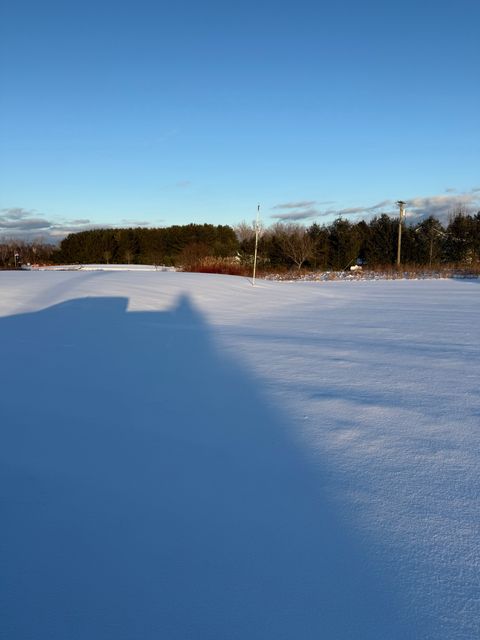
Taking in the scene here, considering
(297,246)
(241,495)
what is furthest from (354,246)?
(241,495)

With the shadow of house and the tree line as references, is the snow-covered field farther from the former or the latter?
the tree line

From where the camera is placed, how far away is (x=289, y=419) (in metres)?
2.46

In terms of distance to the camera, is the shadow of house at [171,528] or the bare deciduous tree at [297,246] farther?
the bare deciduous tree at [297,246]

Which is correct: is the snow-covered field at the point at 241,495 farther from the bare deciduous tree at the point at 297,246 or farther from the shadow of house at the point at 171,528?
the bare deciduous tree at the point at 297,246

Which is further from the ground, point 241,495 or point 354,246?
point 354,246

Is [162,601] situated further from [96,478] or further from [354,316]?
[354,316]

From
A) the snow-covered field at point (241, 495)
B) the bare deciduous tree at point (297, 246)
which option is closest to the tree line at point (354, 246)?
the bare deciduous tree at point (297, 246)

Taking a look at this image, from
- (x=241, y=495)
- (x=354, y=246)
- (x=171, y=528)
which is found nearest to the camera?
(x=171, y=528)

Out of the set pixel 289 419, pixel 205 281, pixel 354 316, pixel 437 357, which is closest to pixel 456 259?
pixel 205 281

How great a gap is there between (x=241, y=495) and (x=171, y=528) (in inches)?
12.3

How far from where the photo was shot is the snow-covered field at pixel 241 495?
115 cm

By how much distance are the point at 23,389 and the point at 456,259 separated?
24.5 metres

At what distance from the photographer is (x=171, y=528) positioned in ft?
4.90

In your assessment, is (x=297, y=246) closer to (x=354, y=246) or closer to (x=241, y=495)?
(x=354, y=246)
